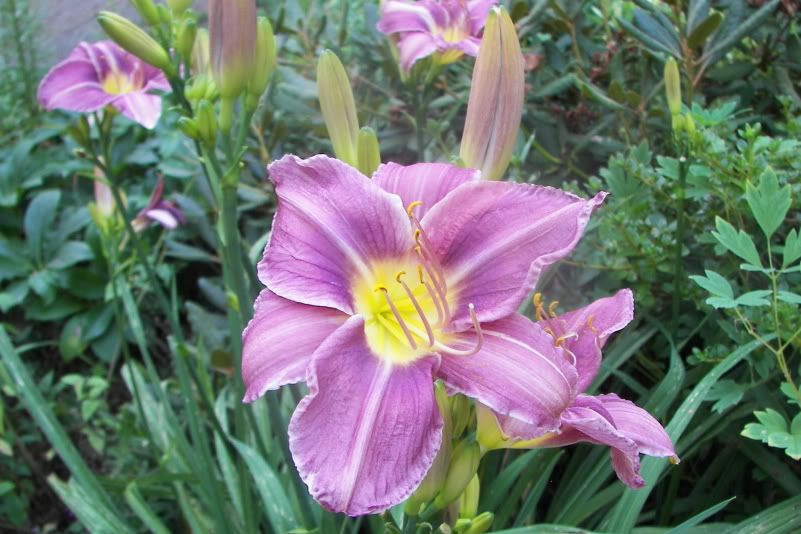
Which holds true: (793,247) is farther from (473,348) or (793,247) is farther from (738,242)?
(473,348)

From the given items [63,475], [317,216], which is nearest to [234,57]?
[317,216]

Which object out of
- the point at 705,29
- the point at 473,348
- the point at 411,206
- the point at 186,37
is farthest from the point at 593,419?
the point at 705,29

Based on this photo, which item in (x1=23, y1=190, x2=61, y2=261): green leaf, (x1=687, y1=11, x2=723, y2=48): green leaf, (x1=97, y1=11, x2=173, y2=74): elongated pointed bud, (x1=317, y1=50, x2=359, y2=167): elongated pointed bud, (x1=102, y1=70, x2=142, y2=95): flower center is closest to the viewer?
(x1=317, y1=50, x2=359, y2=167): elongated pointed bud

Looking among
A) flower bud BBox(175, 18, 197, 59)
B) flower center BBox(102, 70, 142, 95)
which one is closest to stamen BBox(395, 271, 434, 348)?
flower bud BBox(175, 18, 197, 59)

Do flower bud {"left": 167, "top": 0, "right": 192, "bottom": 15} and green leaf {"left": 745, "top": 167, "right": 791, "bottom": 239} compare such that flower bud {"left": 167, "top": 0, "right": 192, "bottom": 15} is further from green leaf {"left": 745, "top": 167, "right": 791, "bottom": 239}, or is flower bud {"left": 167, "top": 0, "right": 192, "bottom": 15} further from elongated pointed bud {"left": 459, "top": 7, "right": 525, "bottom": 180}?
green leaf {"left": 745, "top": 167, "right": 791, "bottom": 239}

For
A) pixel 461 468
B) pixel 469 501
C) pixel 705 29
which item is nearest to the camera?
pixel 461 468

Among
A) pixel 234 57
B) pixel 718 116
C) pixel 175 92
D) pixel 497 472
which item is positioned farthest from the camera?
pixel 497 472

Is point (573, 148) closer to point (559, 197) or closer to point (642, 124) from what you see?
point (642, 124)
